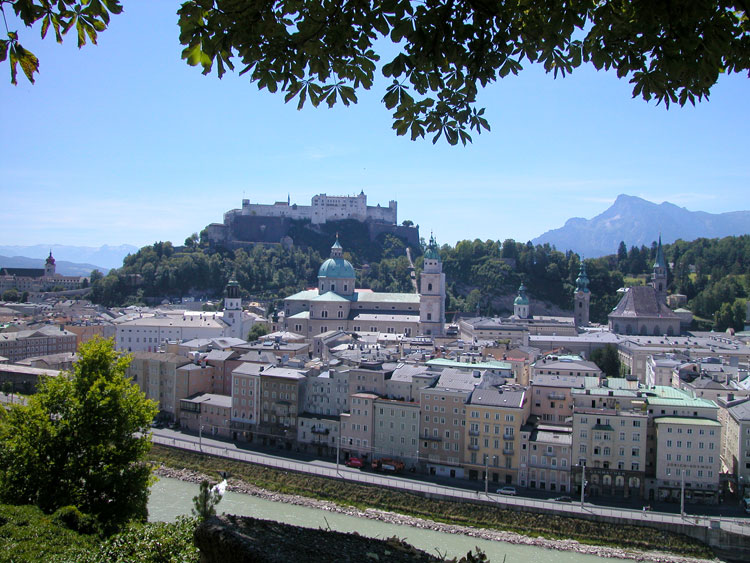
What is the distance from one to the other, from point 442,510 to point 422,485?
133 cm

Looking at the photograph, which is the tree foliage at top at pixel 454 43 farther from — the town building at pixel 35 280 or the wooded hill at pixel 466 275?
the town building at pixel 35 280

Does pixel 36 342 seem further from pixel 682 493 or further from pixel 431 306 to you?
pixel 682 493

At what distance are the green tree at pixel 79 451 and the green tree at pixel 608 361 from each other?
2634 centimetres

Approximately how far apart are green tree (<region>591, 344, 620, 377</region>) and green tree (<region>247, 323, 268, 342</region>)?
1875 cm

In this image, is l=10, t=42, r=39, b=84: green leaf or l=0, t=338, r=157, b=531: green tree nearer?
l=10, t=42, r=39, b=84: green leaf

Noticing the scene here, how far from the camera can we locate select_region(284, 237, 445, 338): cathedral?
38.5 m

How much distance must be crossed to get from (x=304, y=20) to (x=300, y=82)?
0.88ft

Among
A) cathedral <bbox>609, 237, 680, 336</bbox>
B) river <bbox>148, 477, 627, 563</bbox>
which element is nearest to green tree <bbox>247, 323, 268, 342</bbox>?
river <bbox>148, 477, 627, 563</bbox>

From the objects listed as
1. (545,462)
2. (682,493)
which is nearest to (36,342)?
(545,462)

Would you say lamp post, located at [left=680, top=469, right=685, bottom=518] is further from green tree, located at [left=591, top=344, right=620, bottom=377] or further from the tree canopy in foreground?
the tree canopy in foreground

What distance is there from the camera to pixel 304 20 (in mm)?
2830

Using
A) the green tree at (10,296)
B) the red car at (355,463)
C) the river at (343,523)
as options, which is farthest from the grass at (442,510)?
→ the green tree at (10,296)

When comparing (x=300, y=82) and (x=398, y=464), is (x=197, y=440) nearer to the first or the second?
(x=398, y=464)

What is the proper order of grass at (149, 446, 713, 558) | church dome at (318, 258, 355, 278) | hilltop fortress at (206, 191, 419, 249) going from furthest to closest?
hilltop fortress at (206, 191, 419, 249) → church dome at (318, 258, 355, 278) → grass at (149, 446, 713, 558)
